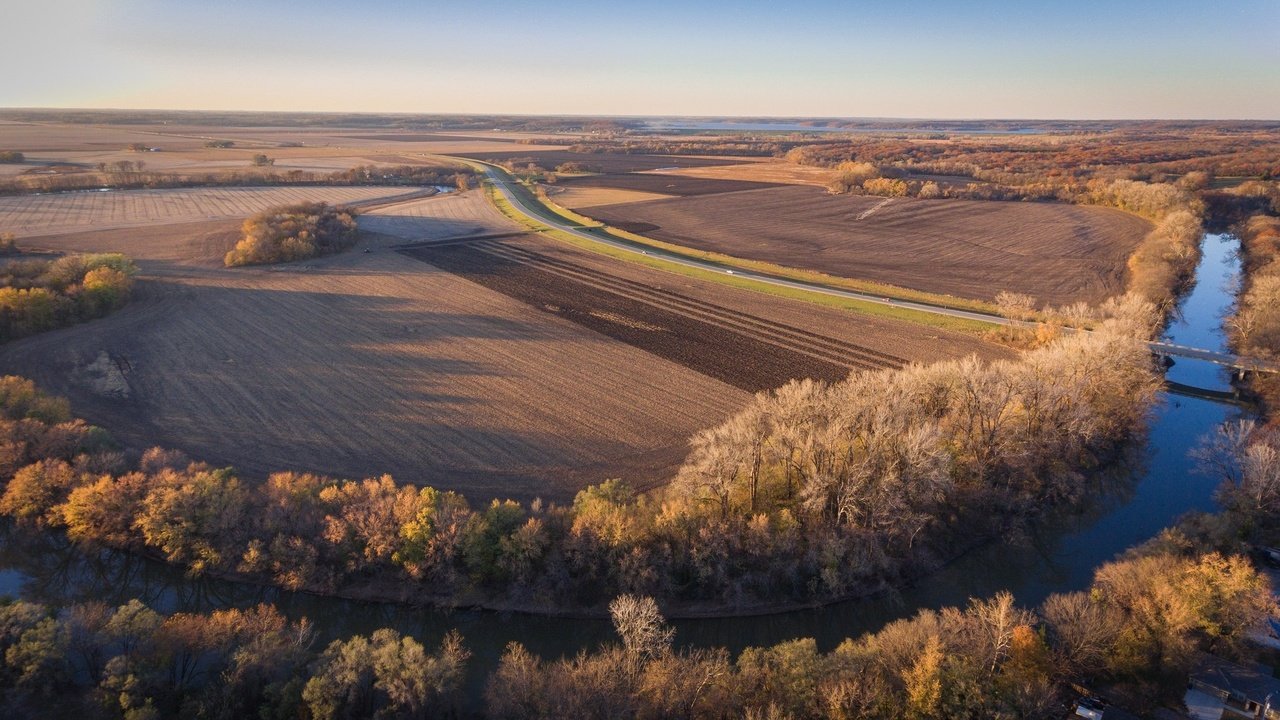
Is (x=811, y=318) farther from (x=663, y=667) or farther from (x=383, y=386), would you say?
(x=663, y=667)

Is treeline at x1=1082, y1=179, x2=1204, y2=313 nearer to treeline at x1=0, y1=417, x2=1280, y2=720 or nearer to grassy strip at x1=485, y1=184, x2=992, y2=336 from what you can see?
grassy strip at x1=485, y1=184, x2=992, y2=336

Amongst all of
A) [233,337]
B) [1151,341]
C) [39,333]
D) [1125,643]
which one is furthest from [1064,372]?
[39,333]

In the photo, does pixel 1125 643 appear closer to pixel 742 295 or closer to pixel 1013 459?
pixel 1013 459

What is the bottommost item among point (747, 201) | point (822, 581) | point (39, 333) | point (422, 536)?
point (822, 581)

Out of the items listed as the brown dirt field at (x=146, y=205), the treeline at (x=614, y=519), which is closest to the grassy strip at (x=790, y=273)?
the treeline at (x=614, y=519)

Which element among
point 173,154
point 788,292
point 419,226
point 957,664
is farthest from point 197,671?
point 173,154

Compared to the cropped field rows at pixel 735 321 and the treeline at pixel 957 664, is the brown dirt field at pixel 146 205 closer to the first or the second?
the cropped field rows at pixel 735 321
